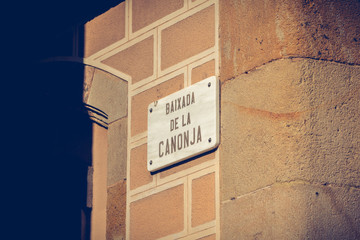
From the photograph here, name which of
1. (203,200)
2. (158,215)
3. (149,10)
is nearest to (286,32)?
(203,200)

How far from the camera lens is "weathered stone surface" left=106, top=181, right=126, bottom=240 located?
21.7ft

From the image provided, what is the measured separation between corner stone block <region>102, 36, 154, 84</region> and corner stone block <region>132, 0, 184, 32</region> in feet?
0.40

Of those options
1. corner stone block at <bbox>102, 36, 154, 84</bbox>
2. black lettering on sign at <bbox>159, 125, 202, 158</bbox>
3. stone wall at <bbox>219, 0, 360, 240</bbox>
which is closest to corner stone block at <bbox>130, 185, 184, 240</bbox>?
black lettering on sign at <bbox>159, 125, 202, 158</bbox>

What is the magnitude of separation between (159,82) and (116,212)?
80 centimetres

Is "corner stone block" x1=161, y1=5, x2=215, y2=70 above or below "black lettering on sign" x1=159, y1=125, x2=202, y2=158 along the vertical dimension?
above

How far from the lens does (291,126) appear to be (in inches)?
230

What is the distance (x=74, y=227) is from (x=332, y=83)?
2041 mm

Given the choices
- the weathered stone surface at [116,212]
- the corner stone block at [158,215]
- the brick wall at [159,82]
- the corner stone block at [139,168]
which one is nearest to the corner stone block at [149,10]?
the brick wall at [159,82]

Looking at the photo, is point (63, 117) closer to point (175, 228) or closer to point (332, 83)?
point (175, 228)

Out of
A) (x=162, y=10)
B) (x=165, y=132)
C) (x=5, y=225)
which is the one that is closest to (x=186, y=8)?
(x=162, y=10)

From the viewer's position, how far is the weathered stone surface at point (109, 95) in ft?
22.5

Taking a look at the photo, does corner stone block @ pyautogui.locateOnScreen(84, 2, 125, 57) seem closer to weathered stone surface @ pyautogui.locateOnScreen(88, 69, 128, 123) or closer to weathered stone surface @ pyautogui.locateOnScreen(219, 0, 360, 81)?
weathered stone surface @ pyautogui.locateOnScreen(88, 69, 128, 123)

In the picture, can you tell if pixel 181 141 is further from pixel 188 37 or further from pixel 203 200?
pixel 188 37

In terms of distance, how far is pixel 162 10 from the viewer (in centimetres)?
674
